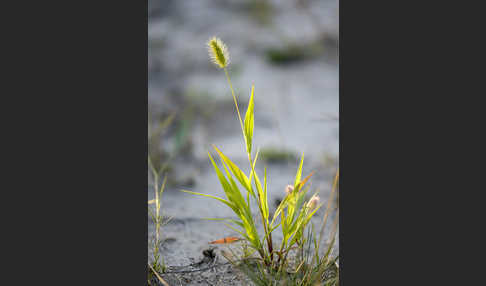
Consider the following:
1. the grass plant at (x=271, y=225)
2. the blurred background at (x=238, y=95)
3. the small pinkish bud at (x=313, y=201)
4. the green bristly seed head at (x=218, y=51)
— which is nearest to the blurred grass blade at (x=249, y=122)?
the grass plant at (x=271, y=225)

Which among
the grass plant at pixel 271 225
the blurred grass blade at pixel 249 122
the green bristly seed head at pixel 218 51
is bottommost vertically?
the grass plant at pixel 271 225

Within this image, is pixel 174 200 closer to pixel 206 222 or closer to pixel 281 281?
pixel 206 222

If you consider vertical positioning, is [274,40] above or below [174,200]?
above

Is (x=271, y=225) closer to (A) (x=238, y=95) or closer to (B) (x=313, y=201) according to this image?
(B) (x=313, y=201)

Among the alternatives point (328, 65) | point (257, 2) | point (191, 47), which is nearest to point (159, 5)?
point (191, 47)

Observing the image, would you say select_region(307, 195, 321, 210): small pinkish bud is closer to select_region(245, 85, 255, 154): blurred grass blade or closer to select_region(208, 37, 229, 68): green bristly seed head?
select_region(245, 85, 255, 154): blurred grass blade

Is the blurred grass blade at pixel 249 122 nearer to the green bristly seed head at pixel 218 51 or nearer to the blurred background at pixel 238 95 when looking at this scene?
the green bristly seed head at pixel 218 51

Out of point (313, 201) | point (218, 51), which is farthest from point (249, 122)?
point (313, 201)

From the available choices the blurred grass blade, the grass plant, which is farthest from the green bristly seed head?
the blurred grass blade
